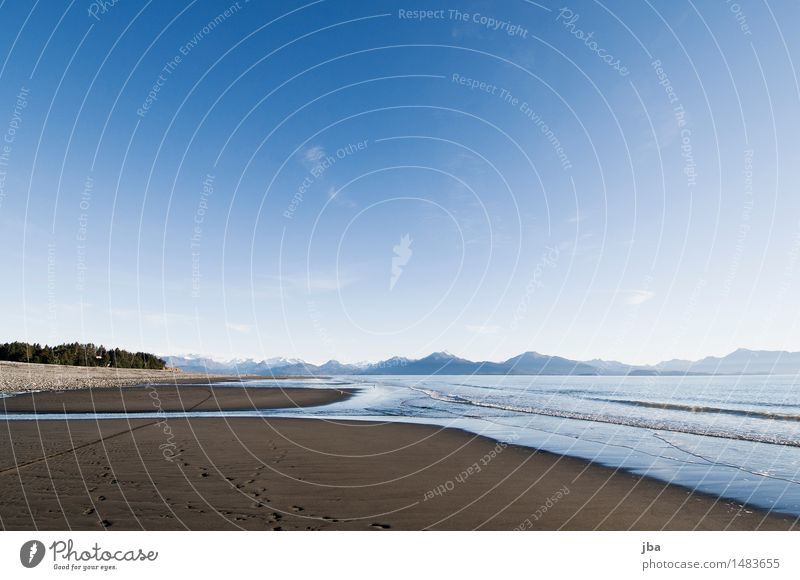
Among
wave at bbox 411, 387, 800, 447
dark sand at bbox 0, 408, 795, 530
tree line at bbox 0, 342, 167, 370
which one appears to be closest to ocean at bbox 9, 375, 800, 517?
wave at bbox 411, 387, 800, 447

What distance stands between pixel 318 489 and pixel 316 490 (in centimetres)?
10

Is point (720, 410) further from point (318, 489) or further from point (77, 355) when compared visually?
point (77, 355)

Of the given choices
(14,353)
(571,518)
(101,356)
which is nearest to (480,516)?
(571,518)

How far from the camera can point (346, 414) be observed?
1055 inches

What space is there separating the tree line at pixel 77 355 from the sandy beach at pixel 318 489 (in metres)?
60.6

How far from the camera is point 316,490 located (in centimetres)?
940

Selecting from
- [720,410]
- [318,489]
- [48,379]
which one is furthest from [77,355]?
[720,410]

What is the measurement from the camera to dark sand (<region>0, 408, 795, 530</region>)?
24.8 ft

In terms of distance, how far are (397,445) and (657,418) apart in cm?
1910

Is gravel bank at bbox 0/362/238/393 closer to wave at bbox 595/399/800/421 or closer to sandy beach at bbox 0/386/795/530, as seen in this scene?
sandy beach at bbox 0/386/795/530

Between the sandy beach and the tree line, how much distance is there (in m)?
60.6

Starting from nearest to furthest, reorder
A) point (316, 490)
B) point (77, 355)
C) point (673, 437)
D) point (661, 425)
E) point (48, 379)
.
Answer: point (316, 490) < point (673, 437) < point (661, 425) < point (48, 379) < point (77, 355)

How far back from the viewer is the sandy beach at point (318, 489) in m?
7.57

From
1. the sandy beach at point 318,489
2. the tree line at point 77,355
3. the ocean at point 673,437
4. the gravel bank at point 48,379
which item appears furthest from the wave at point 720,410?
the tree line at point 77,355
